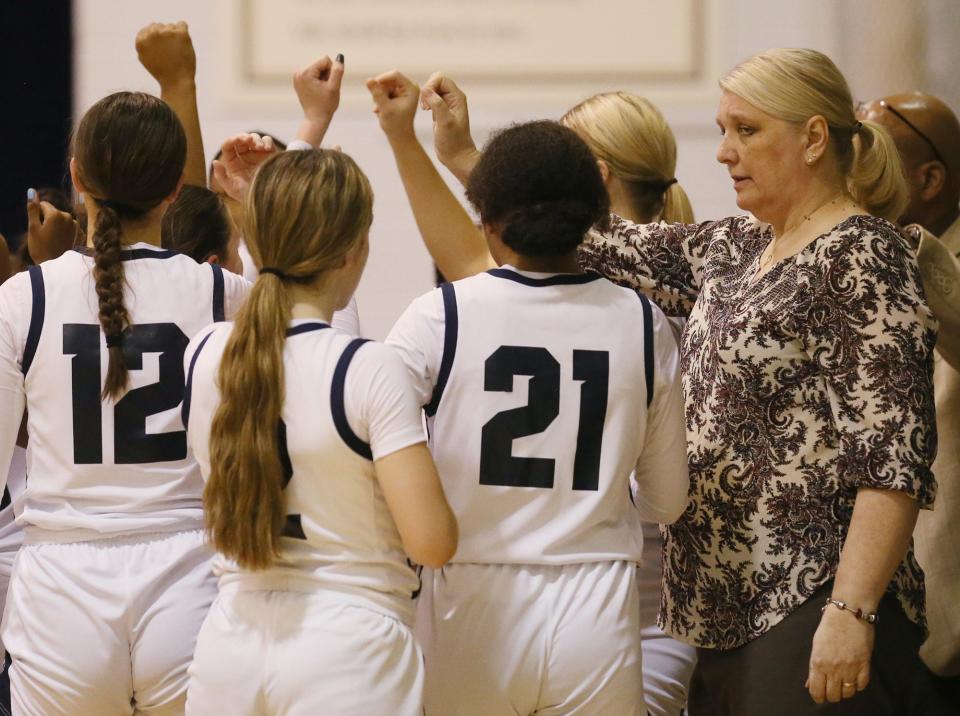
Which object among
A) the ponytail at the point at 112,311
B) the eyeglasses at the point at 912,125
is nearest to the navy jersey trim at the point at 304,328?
the ponytail at the point at 112,311

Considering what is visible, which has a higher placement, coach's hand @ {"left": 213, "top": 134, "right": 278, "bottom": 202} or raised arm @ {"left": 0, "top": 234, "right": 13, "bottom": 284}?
coach's hand @ {"left": 213, "top": 134, "right": 278, "bottom": 202}

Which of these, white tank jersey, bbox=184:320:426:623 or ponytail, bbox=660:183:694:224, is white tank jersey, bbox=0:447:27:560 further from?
ponytail, bbox=660:183:694:224

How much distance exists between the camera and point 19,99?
4.00 m

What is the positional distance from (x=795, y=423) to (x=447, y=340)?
0.52 metres

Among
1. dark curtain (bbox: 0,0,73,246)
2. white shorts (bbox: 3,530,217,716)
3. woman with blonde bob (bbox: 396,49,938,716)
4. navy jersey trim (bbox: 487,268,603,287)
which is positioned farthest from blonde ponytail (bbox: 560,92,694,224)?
dark curtain (bbox: 0,0,73,246)

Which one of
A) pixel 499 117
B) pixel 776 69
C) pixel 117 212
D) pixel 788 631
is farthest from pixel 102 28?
pixel 788 631

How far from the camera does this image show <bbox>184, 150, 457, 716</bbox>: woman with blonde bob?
149 cm

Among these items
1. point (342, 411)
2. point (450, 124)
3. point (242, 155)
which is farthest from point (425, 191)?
point (342, 411)

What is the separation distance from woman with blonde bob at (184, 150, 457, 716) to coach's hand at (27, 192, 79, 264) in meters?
1.04

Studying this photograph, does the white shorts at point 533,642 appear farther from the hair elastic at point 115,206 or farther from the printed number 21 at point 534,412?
the hair elastic at point 115,206

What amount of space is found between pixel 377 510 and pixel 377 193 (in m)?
2.37

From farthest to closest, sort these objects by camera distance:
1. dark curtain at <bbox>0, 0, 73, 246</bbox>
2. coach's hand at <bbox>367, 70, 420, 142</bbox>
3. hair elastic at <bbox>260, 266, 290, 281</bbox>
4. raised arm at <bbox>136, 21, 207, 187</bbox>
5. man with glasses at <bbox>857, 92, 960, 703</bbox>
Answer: dark curtain at <bbox>0, 0, 73, 246</bbox> < raised arm at <bbox>136, 21, 207, 187</bbox> < coach's hand at <bbox>367, 70, 420, 142</bbox> < man with glasses at <bbox>857, 92, 960, 703</bbox> < hair elastic at <bbox>260, 266, 290, 281</bbox>

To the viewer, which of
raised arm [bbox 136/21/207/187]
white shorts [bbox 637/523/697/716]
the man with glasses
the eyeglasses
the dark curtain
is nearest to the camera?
the man with glasses

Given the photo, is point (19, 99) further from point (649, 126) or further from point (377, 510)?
point (377, 510)
